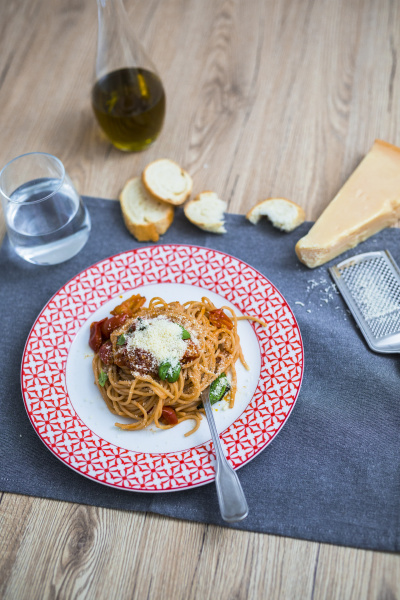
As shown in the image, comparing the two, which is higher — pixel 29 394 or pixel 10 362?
pixel 29 394

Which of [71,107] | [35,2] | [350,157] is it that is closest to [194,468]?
[350,157]

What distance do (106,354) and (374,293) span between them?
4.34 feet

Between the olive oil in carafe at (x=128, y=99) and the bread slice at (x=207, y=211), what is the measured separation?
1.91 feet

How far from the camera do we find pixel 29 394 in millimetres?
2475

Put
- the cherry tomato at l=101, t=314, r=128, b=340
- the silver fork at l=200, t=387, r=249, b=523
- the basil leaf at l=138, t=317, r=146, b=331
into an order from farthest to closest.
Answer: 1. the cherry tomato at l=101, t=314, r=128, b=340
2. the basil leaf at l=138, t=317, r=146, b=331
3. the silver fork at l=200, t=387, r=249, b=523

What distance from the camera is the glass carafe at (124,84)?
3117mm

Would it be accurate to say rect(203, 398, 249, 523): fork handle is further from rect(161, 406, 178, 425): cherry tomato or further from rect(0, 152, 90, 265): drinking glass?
rect(0, 152, 90, 265): drinking glass

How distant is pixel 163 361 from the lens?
2.36m

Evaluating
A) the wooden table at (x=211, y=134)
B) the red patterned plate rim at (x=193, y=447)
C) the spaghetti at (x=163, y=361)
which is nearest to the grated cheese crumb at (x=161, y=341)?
the spaghetti at (x=163, y=361)

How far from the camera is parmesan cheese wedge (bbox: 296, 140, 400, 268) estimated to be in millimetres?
2896

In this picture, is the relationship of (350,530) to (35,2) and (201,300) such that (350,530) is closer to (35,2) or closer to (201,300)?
(201,300)

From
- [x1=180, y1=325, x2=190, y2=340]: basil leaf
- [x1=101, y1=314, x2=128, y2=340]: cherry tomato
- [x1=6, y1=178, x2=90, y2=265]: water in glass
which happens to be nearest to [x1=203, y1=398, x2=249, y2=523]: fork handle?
[x1=180, y1=325, x2=190, y2=340]: basil leaf

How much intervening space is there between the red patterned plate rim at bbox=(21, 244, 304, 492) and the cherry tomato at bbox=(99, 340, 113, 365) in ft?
0.68

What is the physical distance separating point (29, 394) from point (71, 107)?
7.13 feet
